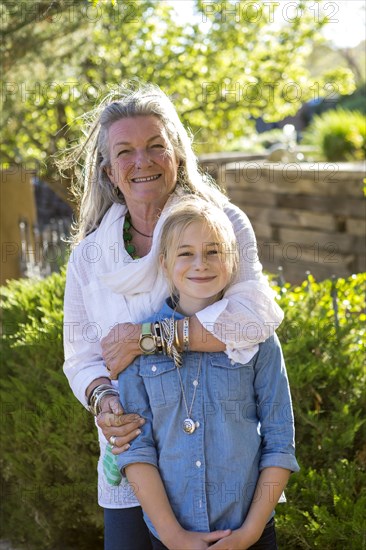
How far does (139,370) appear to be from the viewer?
2.32 metres

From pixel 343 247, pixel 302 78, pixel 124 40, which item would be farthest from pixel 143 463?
pixel 302 78

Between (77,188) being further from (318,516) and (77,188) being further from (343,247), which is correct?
(343,247)

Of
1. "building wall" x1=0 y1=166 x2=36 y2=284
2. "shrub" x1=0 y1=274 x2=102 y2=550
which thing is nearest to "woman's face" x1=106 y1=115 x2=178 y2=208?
"shrub" x1=0 y1=274 x2=102 y2=550

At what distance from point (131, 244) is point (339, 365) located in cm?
143

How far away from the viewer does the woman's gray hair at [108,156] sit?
257 cm

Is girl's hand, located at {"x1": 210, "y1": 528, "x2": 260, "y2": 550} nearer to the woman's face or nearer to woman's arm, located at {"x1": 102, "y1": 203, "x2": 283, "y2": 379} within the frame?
woman's arm, located at {"x1": 102, "y1": 203, "x2": 283, "y2": 379}

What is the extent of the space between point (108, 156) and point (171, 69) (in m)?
6.38

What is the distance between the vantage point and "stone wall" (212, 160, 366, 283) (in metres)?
7.97

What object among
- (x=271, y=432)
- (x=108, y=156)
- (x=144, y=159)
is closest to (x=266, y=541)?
(x=271, y=432)

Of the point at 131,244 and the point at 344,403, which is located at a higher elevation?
the point at 131,244

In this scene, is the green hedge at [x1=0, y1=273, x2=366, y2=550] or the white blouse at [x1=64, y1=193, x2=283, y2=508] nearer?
the white blouse at [x1=64, y1=193, x2=283, y2=508]

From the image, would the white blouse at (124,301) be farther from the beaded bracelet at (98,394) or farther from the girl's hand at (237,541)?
the girl's hand at (237,541)

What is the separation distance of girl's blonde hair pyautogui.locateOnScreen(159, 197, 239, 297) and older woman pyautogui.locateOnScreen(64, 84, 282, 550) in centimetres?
3

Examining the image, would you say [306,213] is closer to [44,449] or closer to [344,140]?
[344,140]
